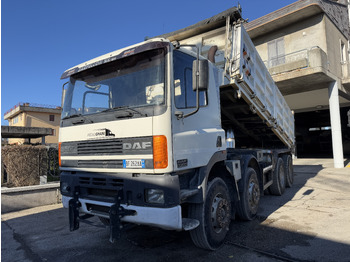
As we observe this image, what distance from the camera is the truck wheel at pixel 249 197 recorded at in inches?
181

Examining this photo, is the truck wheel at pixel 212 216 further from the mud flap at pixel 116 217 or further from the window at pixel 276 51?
the window at pixel 276 51

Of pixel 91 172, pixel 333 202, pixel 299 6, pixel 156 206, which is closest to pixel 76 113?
pixel 91 172

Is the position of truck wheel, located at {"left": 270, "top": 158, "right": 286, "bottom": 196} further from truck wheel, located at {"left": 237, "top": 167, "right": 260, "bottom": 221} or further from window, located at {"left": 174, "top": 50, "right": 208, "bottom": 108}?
window, located at {"left": 174, "top": 50, "right": 208, "bottom": 108}

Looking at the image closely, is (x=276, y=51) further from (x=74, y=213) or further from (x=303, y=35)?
(x=74, y=213)

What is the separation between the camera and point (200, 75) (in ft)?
10.3

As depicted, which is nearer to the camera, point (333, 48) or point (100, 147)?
point (100, 147)

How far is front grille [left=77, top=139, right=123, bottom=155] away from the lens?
3250 millimetres

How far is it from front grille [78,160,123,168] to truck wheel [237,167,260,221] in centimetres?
242

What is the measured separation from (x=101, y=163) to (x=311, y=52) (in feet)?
39.3

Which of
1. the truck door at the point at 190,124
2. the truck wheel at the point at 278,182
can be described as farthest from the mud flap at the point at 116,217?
the truck wheel at the point at 278,182

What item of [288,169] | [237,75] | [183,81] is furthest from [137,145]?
[288,169]

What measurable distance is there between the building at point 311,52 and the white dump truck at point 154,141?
923cm

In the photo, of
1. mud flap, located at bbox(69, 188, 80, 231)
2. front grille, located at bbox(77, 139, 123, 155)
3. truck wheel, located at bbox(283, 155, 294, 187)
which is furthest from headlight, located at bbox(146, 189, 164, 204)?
truck wheel, located at bbox(283, 155, 294, 187)

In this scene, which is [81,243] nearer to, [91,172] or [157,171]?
[91,172]
